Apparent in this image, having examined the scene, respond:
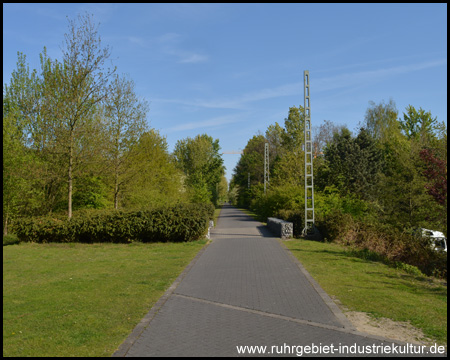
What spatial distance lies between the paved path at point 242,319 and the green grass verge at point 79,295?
1.26ft

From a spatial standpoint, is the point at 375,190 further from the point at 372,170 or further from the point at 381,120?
the point at 381,120

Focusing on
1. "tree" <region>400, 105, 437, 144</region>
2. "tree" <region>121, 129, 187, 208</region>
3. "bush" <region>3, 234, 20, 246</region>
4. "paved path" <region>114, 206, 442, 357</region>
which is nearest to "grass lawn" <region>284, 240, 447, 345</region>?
"paved path" <region>114, 206, 442, 357</region>

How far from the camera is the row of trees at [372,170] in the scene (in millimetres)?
16656

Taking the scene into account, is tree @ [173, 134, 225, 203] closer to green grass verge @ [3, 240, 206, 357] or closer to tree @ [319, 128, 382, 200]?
tree @ [319, 128, 382, 200]

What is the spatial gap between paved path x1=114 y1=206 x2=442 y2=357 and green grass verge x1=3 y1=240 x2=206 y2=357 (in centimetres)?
38

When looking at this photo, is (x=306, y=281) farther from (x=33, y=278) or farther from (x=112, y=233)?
(x=112, y=233)

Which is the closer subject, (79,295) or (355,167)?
(79,295)

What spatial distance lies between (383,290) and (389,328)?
2.59m

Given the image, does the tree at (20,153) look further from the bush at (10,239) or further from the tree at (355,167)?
the tree at (355,167)

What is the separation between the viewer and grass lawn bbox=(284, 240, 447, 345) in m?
5.93

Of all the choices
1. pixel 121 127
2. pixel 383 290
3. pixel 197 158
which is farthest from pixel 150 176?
pixel 197 158

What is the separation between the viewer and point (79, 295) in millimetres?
7379

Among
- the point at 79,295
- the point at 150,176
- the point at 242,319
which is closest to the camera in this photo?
the point at 242,319

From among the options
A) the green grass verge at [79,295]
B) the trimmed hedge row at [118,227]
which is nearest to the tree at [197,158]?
the trimmed hedge row at [118,227]
